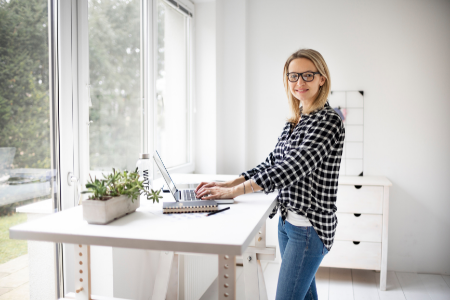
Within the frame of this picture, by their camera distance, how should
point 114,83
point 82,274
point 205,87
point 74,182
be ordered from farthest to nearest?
1. point 205,87
2. point 114,83
3. point 74,182
4. point 82,274

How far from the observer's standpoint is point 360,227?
8.79ft

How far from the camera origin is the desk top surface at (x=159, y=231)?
37.6 inches

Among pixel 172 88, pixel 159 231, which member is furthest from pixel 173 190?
pixel 172 88

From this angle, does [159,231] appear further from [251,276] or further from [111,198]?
[251,276]

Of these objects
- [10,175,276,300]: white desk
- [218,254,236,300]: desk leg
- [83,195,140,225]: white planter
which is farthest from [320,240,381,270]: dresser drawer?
[83,195,140,225]: white planter

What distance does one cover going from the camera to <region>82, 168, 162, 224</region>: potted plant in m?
1.11

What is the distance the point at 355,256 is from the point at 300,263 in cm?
155

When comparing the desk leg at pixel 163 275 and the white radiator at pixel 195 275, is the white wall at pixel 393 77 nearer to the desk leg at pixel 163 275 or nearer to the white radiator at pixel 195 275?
the white radiator at pixel 195 275

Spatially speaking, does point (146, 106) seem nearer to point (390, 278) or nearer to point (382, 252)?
point (382, 252)

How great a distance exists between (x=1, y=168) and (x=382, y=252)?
2.45 metres

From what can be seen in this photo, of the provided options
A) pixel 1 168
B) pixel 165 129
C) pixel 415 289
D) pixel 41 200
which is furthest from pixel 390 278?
pixel 1 168

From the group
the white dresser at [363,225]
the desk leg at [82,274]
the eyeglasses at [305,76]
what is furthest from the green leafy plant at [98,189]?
the white dresser at [363,225]

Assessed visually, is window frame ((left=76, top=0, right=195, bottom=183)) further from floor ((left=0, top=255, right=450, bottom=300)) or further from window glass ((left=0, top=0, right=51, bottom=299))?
floor ((left=0, top=255, right=450, bottom=300))

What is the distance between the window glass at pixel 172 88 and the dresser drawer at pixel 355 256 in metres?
1.38
